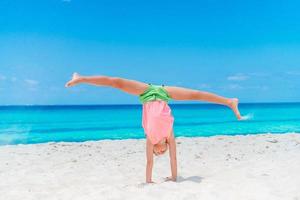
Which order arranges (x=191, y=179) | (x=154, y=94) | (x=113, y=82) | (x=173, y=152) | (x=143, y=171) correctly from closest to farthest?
(x=113, y=82)
(x=154, y=94)
(x=173, y=152)
(x=191, y=179)
(x=143, y=171)

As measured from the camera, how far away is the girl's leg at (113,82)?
5.91 metres

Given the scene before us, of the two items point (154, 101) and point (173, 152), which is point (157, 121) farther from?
point (173, 152)

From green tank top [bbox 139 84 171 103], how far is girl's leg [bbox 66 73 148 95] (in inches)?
2.9

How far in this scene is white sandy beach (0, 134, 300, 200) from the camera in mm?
5726

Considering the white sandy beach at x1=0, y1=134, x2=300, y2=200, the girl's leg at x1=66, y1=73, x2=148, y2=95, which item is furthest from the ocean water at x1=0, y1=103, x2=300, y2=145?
the girl's leg at x1=66, y1=73, x2=148, y2=95

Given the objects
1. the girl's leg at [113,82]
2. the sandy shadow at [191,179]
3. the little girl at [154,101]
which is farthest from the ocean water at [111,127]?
the girl's leg at [113,82]

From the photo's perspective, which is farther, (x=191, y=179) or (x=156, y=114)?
(x=191, y=179)

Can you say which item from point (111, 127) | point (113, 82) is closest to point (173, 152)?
point (113, 82)

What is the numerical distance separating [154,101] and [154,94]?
0.10 metres

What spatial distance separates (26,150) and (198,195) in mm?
6037

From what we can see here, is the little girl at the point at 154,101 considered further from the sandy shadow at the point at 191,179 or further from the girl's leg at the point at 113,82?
the sandy shadow at the point at 191,179

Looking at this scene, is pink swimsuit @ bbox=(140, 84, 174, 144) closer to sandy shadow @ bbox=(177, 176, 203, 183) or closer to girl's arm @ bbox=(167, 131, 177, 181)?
girl's arm @ bbox=(167, 131, 177, 181)

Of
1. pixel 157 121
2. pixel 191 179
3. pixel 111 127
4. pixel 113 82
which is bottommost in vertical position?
pixel 191 179

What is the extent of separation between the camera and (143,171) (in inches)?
298
